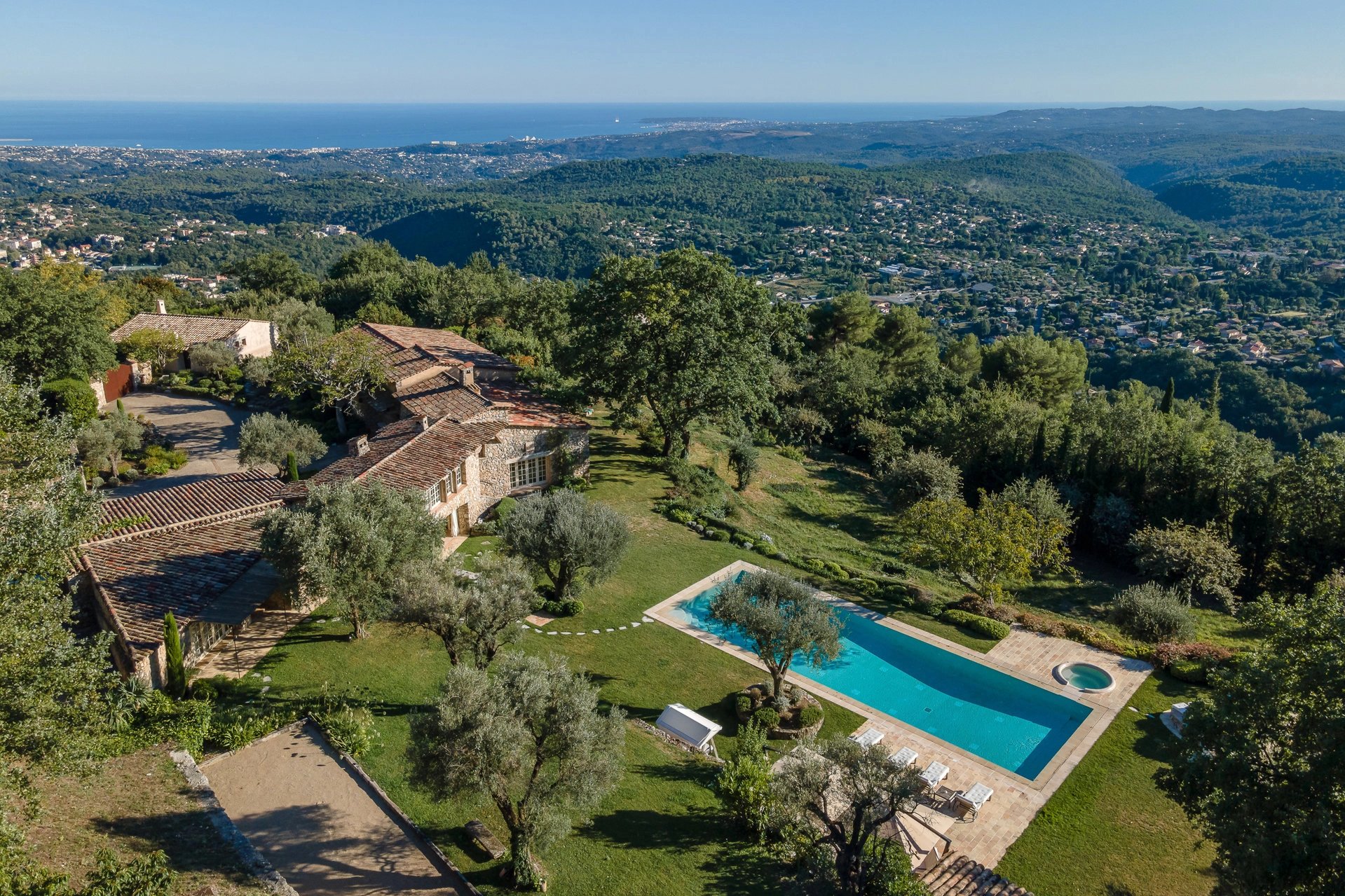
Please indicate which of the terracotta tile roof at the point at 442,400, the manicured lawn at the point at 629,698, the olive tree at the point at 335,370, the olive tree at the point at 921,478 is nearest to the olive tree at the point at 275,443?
the terracotta tile roof at the point at 442,400

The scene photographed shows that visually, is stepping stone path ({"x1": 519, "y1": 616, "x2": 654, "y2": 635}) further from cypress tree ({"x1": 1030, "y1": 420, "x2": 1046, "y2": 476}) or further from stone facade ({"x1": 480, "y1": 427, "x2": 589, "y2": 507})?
cypress tree ({"x1": 1030, "y1": 420, "x2": 1046, "y2": 476})

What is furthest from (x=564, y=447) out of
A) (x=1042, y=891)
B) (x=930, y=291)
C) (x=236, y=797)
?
(x=930, y=291)

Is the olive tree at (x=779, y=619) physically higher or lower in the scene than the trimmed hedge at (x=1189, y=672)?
higher

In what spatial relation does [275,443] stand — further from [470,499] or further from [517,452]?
[517,452]

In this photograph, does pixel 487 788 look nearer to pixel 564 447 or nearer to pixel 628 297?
pixel 564 447

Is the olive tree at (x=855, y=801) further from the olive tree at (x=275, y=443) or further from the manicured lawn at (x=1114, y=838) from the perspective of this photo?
the olive tree at (x=275, y=443)

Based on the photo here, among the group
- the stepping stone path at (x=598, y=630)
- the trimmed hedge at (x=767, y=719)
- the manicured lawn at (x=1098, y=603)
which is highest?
the stepping stone path at (x=598, y=630)
